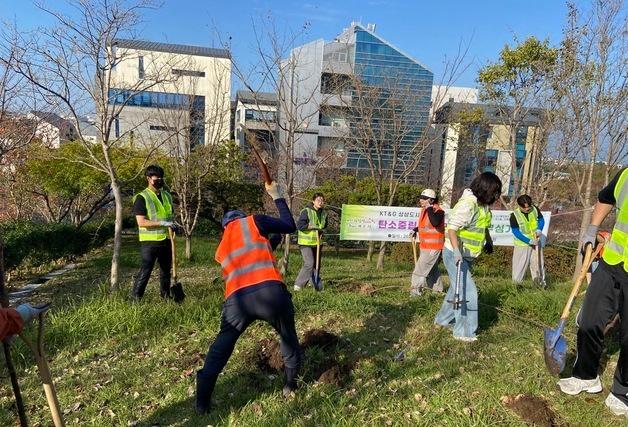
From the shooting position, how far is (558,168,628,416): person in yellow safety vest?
9.43 ft

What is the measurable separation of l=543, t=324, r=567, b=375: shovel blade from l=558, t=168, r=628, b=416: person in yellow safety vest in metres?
0.17

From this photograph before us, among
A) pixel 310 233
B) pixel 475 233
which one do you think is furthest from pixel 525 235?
pixel 310 233

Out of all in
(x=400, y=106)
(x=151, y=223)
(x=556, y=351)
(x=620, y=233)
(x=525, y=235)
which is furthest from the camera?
(x=400, y=106)

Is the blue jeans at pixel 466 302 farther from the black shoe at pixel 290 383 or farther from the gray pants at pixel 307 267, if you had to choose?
the gray pants at pixel 307 267

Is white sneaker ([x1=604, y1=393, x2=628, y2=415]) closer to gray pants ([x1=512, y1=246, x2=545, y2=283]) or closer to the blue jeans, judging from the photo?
the blue jeans

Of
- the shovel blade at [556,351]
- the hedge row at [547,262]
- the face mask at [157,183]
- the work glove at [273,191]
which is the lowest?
the hedge row at [547,262]

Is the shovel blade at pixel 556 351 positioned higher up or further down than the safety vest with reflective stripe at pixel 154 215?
further down

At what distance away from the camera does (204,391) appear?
3006mm

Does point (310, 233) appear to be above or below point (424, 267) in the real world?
above

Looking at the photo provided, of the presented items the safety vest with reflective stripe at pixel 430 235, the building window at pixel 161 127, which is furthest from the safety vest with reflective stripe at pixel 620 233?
the building window at pixel 161 127

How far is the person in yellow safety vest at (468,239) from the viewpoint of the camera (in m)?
4.06

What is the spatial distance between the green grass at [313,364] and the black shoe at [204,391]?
7cm

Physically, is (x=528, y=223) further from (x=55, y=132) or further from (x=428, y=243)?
(x=55, y=132)

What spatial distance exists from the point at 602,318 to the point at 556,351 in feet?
1.82
